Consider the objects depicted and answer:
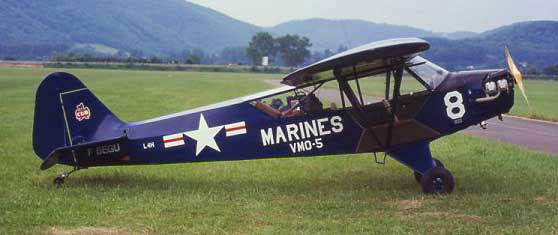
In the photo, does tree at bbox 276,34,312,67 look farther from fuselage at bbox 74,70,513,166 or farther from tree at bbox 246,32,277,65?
fuselage at bbox 74,70,513,166

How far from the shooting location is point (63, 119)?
10086 mm

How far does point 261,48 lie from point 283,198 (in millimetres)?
177192

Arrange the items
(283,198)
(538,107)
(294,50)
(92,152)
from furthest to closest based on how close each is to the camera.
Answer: (294,50) → (538,107) → (92,152) → (283,198)

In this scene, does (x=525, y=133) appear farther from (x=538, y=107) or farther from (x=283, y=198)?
(x=538, y=107)

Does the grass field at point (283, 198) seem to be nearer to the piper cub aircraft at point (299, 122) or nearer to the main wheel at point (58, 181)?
the main wheel at point (58, 181)

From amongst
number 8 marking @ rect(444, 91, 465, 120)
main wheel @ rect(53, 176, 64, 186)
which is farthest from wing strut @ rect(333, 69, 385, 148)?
main wheel @ rect(53, 176, 64, 186)

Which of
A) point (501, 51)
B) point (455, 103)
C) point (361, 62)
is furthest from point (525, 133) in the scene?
point (501, 51)

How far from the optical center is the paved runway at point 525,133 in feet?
56.7

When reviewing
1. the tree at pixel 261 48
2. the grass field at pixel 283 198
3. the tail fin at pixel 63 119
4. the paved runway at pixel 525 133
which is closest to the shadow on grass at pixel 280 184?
the grass field at pixel 283 198

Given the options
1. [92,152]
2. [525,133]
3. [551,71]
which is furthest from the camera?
[551,71]

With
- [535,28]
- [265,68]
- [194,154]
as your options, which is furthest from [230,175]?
[535,28]

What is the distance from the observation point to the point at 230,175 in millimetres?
11609

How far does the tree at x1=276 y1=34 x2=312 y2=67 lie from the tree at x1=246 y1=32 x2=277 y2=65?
16.1ft

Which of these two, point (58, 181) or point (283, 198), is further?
point (58, 181)
